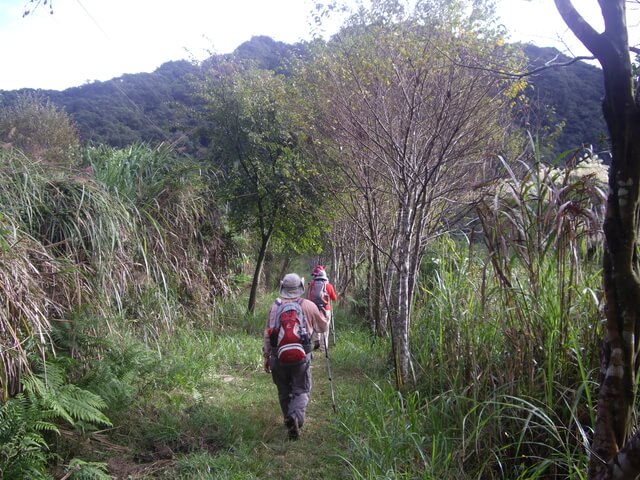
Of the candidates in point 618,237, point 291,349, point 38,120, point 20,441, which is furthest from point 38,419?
point 38,120

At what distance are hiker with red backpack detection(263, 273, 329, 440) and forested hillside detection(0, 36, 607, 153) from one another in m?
2.78

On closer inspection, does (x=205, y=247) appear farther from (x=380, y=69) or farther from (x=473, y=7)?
(x=473, y=7)

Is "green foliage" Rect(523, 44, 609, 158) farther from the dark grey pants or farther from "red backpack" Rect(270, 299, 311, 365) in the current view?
the dark grey pants

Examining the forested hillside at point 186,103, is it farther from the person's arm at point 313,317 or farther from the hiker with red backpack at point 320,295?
the hiker with red backpack at point 320,295

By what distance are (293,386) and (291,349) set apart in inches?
16.0

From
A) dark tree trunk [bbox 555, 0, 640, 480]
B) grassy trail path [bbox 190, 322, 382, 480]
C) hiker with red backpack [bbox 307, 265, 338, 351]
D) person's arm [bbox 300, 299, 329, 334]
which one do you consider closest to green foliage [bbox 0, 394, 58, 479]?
grassy trail path [bbox 190, 322, 382, 480]

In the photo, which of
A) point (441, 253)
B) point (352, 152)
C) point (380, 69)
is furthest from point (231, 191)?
point (441, 253)

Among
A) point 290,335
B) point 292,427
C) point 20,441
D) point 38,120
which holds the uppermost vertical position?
point 38,120

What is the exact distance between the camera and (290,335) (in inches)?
190

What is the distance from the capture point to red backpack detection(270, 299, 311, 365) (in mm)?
4801

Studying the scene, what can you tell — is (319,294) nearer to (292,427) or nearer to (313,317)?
(313,317)

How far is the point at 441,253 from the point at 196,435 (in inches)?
125

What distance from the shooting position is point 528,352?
3.65 metres

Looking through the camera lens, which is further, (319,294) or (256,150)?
(256,150)
